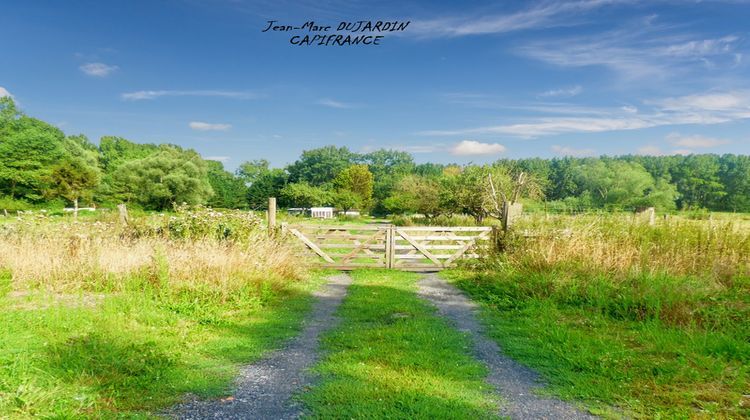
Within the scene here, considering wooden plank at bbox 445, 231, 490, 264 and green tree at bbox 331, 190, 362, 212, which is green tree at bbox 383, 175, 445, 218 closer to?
wooden plank at bbox 445, 231, 490, 264

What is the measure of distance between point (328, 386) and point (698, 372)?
3.91 m

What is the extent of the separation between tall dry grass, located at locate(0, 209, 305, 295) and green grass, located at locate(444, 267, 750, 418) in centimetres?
476

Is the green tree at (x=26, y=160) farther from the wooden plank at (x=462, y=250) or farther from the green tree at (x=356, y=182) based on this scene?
the wooden plank at (x=462, y=250)

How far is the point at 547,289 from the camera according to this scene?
781cm

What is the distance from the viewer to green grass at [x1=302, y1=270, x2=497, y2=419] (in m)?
3.61

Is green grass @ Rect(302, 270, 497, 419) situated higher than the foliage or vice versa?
the foliage

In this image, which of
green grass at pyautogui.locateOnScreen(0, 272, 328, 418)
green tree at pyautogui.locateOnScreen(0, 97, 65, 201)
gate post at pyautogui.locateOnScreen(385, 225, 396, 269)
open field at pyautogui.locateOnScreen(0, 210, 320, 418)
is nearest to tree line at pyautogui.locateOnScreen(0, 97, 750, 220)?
green tree at pyautogui.locateOnScreen(0, 97, 65, 201)

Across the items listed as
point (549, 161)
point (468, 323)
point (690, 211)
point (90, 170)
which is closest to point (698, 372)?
point (468, 323)

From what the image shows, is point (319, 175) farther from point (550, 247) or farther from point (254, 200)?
point (550, 247)

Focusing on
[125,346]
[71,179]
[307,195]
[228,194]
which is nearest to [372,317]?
[125,346]

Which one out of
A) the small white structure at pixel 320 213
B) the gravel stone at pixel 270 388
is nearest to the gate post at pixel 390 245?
the gravel stone at pixel 270 388

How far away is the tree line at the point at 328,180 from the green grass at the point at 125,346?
9460 millimetres

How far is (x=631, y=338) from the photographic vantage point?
5.57 metres

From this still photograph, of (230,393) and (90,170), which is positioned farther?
(90,170)
